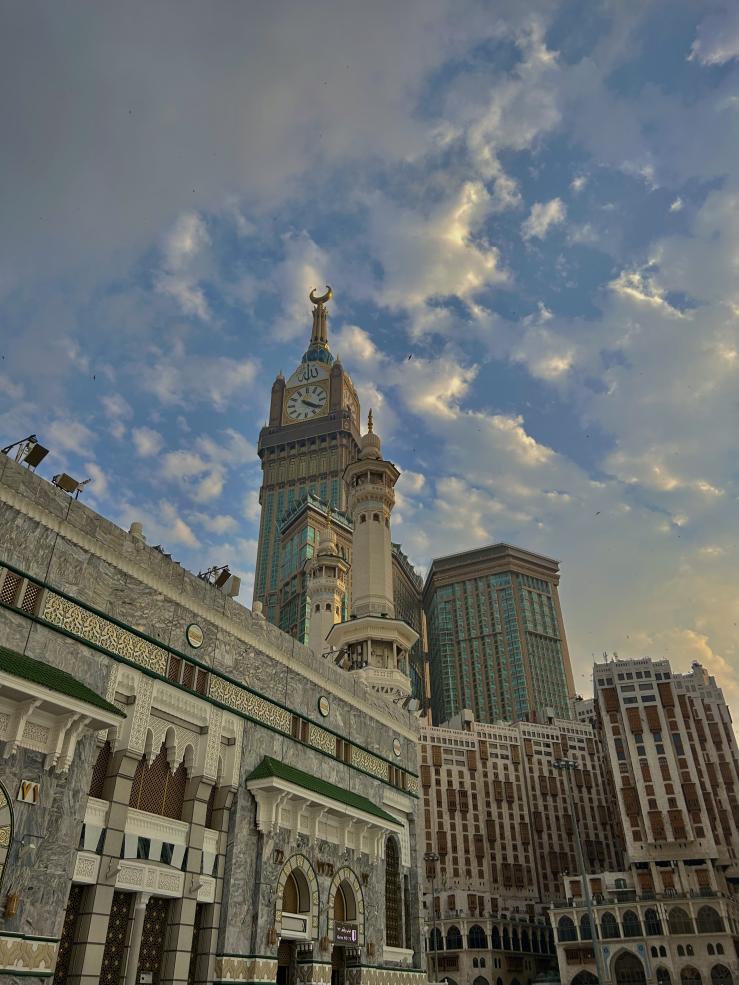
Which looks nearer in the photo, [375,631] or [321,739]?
[321,739]

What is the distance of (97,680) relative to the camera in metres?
19.5

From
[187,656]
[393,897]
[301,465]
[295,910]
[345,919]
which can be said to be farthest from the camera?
[301,465]

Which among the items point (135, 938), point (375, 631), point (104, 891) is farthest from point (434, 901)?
point (104, 891)

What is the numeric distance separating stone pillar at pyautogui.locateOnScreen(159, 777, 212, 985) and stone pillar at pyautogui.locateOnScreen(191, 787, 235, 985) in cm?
52

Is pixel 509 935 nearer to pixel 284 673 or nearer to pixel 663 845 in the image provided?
pixel 663 845

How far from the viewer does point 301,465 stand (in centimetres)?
15725

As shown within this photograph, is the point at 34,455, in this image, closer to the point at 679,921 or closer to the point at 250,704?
the point at 250,704

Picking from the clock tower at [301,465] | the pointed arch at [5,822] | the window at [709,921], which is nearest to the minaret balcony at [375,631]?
the window at [709,921]

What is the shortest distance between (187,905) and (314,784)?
19.4 ft

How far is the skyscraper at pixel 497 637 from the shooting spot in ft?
454

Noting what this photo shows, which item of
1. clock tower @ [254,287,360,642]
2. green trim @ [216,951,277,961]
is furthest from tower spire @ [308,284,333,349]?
green trim @ [216,951,277,961]

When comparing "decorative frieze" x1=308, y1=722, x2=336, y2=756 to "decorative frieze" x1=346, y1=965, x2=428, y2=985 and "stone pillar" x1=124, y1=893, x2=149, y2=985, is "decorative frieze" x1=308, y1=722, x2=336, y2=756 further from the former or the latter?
"stone pillar" x1=124, y1=893, x2=149, y2=985

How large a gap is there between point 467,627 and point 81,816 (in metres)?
137

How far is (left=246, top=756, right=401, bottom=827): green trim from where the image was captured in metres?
23.8
